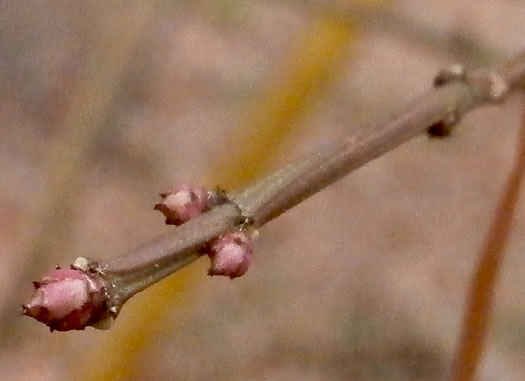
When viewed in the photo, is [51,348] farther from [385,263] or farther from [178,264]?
[178,264]

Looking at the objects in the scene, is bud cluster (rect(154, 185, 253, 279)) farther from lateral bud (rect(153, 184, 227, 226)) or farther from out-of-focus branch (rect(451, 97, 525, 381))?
out-of-focus branch (rect(451, 97, 525, 381))

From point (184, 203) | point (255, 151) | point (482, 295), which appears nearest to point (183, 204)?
point (184, 203)

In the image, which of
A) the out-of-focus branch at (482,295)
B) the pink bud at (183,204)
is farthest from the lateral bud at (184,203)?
the out-of-focus branch at (482,295)

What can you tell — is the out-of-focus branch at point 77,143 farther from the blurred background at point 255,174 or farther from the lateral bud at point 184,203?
the lateral bud at point 184,203

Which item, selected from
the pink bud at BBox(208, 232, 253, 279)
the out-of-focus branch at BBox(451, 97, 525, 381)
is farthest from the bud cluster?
the out-of-focus branch at BBox(451, 97, 525, 381)

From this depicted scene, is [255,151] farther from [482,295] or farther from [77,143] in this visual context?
[482,295]

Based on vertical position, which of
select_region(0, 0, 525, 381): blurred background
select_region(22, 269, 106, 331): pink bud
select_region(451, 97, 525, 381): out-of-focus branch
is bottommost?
select_region(0, 0, 525, 381): blurred background
